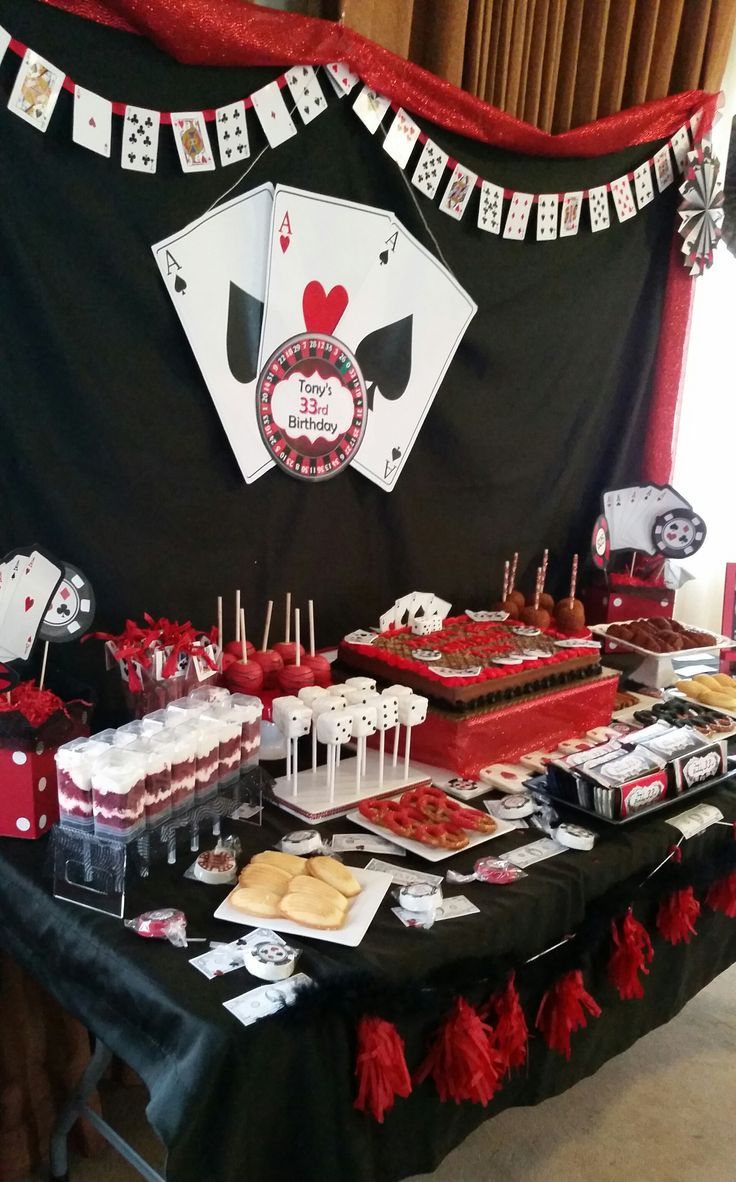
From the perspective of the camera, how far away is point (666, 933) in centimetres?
162

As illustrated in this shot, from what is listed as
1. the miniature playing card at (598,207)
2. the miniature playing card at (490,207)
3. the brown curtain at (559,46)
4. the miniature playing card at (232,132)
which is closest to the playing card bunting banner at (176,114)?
the miniature playing card at (232,132)

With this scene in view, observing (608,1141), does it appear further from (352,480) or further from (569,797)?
(352,480)

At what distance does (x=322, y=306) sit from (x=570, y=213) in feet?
2.85

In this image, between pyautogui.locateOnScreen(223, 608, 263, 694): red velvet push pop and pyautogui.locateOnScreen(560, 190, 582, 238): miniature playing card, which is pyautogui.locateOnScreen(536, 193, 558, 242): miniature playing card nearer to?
pyautogui.locateOnScreen(560, 190, 582, 238): miniature playing card

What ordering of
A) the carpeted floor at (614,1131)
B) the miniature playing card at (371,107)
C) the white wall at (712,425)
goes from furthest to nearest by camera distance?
the white wall at (712,425) < the miniature playing card at (371,107) < the carpeted floor at (614,1131)

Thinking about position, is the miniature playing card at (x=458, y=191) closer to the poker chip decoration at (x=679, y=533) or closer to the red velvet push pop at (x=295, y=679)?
the poker chip decoration at (x=679, y=533)

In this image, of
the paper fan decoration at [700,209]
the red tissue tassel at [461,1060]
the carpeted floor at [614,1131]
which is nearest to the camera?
the red tissue tassel at [461,1060]

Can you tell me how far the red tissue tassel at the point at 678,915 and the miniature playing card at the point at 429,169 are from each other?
1.60m

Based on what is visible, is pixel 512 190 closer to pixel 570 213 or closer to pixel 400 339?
pixel 570 213

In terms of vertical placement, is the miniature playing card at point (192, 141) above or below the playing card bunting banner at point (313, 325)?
above

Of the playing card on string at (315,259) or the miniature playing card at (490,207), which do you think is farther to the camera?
the miniature playing card at (490,207)

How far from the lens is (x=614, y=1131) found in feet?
6.21

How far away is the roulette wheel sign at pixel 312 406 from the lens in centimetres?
193

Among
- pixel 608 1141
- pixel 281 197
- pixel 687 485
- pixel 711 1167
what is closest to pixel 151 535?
pixel 281 197
